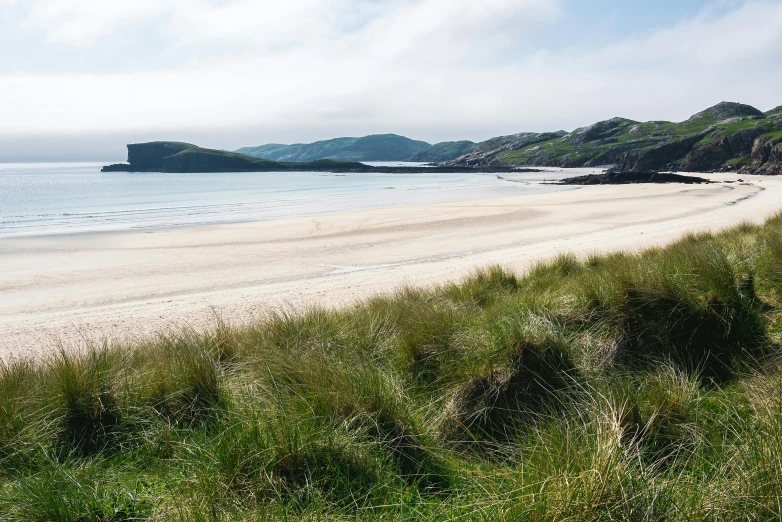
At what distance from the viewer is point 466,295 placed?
7.68m

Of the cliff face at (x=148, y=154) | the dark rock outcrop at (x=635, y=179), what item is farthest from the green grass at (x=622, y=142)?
the cliff face at (x=148, y=154)

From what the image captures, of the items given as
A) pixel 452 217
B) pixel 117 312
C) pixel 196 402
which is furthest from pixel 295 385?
pixel 452 217

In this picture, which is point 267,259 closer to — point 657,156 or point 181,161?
point 657,156

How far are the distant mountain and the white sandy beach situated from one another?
57265mm

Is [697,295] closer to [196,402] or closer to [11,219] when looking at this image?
[196,402]

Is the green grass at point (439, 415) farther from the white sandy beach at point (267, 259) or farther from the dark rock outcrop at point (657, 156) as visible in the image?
the dark rock outcrop at point (657, 156)

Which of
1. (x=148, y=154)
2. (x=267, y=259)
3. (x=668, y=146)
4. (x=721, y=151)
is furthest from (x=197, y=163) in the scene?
(x=267, y=259)

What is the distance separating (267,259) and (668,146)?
9577 centimetres

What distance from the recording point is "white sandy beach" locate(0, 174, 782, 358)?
1125 centimetres

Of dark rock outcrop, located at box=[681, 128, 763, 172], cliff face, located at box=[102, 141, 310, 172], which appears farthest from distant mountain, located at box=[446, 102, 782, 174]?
cliff face, located at box=[102, 141, 310, 172]

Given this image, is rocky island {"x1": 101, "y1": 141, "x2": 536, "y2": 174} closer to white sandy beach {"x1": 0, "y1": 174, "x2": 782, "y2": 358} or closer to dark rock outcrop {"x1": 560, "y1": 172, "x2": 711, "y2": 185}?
dark rock outcrop {"x1": 560, "y1": 172, "x2": 711, "y2": 185}

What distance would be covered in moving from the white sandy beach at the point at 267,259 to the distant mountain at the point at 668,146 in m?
57.3

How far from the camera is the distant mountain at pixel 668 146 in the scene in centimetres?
8019

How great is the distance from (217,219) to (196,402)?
29907mm
